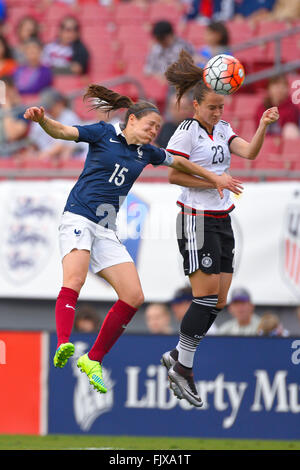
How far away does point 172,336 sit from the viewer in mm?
9719

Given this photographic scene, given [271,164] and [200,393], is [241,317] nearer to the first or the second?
[200,393]

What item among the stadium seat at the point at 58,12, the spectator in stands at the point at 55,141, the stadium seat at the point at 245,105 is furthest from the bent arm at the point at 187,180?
the stadium seat at the point at 58,12

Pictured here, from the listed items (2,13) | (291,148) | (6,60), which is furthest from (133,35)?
(291,148)

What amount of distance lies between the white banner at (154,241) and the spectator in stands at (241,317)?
0.78 ft

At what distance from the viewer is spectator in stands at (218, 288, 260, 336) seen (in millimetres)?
9992

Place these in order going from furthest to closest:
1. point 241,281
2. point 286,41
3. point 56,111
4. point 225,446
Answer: point 286,41 → point 56,111 → point 241,281 → point 225,446

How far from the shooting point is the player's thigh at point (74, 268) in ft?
23.1

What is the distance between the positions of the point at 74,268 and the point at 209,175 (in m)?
1.30

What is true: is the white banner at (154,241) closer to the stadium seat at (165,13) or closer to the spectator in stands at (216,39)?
the spectator in stands at (216,39)

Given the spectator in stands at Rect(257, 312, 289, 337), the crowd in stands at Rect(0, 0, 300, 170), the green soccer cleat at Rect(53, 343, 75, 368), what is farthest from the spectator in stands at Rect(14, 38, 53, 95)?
the green soccer cleat at Rect(53, 343, 75, 368)

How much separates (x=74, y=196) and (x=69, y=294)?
80cm

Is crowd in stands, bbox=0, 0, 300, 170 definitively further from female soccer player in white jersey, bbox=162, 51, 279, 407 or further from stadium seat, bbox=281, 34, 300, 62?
female soccer player in white jersey, bbox=162, 51, 279, 407
